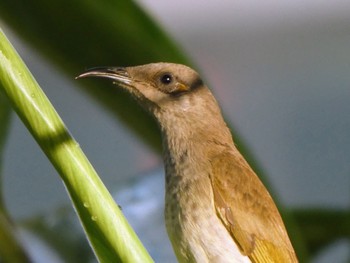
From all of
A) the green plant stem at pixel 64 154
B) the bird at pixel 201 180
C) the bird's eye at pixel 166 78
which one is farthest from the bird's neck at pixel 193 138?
the green plant stem at pixel 64 154

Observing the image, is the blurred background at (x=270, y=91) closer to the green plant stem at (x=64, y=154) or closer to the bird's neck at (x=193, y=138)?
the bird's neck at (x=193, y=138)

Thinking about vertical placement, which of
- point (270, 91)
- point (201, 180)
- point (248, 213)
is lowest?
point (270, 91)

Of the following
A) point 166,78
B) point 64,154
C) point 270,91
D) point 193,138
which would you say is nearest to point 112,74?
point 166,78

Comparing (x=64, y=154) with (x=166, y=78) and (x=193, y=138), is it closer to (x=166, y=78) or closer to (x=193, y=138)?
(x=166, y=78)

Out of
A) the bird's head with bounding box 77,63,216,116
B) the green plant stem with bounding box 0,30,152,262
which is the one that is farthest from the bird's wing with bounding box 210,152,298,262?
the green plant stem with bounding box 0,30,152,262

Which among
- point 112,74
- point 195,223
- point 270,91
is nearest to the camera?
point 195,223

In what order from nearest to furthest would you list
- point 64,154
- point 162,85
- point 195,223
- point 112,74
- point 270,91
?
point 64,154, point 195,223, point 112,74, point 162,85, point 270,91

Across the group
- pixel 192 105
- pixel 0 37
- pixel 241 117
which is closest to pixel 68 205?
pixel 192 105
